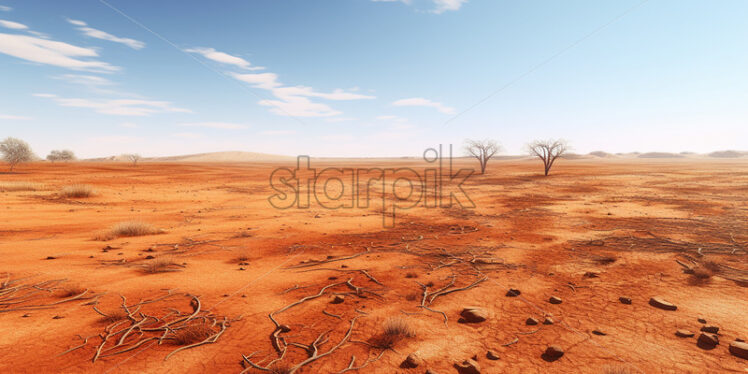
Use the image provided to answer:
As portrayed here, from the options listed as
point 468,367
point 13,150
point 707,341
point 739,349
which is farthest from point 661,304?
point 13,150

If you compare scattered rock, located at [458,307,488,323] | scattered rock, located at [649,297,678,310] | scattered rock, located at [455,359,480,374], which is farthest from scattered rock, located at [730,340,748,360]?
scattered rock, located at [455,359,480,374]

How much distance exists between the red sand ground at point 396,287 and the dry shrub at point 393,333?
0.26 ft

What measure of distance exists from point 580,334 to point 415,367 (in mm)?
2276

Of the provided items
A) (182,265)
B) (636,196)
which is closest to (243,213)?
(182,265)

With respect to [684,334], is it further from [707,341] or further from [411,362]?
[411,362]

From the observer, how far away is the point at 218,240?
28.3 ft

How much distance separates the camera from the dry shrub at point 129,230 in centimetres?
856

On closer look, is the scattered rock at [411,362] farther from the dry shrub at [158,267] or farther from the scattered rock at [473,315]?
the dry shrub at [158,267]

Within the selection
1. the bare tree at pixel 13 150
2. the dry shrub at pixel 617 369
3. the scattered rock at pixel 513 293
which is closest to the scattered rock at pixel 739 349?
the dry shrub at pixel 617 369

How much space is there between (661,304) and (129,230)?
41.1ft

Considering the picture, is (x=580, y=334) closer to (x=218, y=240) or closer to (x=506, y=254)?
(x=506, y=254)

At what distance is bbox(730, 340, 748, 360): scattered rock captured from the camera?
322cm

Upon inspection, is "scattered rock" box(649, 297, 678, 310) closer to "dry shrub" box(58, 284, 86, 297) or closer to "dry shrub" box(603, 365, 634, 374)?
"dry shrub" box(603, 365, 634, 374)

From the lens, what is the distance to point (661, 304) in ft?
14.5
